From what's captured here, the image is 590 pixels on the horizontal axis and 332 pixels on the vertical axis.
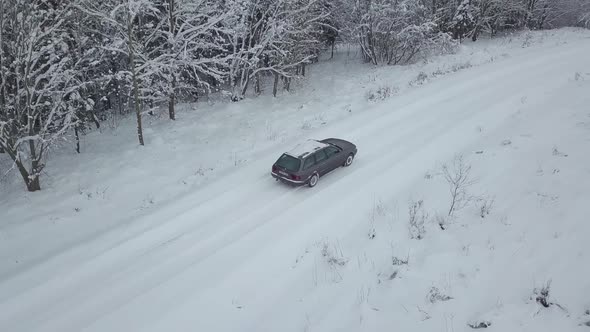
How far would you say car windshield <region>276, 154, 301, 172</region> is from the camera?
13016 millimetres

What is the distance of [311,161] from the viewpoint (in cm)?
1334

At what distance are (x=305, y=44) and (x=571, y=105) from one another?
16086mm

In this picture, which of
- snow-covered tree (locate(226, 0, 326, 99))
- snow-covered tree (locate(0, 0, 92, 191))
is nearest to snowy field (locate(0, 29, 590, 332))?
snow-covered tree (locate(0, 0, 92, 191))

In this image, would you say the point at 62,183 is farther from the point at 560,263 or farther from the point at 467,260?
the point at 560,263

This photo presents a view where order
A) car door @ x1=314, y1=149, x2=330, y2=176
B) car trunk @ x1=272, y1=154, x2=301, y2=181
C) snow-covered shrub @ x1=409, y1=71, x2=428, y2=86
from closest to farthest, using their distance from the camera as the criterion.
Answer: car trunk @ x1=272, y1=154, x2=301, y2=181
car door @ x1=314, y1=149, x2=330, y2=176
snow-covered shrub @ x1=409, y1=71, x2=428, y2=86

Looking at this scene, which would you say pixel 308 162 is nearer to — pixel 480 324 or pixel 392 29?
pixel 480 324

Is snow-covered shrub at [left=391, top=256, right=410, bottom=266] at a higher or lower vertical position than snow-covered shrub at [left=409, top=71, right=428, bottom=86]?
lower

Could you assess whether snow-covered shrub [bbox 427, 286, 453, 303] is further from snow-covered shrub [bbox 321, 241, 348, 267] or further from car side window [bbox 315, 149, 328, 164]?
car side window [bbox 315, 149, 328, 164]

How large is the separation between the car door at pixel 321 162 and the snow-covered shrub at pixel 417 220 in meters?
3.87

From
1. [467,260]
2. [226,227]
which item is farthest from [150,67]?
[467,260]

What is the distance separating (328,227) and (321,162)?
3.47 metres

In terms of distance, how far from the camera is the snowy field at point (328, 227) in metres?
7.79

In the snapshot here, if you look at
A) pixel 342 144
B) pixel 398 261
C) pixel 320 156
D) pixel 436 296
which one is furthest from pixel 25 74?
pixel 436 296

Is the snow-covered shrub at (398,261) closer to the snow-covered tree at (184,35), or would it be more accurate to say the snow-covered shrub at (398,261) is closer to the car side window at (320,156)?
the car side window at (320,156)
